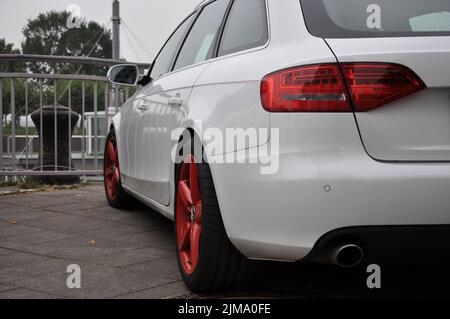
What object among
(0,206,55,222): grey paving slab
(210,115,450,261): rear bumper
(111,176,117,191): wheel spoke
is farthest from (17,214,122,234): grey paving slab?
(210,115,450,261): rear bumper

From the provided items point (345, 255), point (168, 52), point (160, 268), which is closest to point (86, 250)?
point (160, 268)

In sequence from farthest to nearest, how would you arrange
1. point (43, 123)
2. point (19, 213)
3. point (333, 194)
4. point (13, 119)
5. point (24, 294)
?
point (43, 123) → point (13, 119) → point (19, 213) → point (24, 294) → point (333, 194)

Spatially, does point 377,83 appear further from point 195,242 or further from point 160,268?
point 160,268

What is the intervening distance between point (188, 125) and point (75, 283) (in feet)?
3.26

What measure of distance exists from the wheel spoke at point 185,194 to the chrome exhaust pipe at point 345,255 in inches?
37.7

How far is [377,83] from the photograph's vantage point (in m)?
2.55

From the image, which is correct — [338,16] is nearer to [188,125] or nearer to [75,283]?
[188,125]

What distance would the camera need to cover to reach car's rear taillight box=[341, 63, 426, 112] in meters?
2.53

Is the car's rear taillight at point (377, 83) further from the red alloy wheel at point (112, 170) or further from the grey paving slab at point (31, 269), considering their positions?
the red alloy wheel at point (112, 170)

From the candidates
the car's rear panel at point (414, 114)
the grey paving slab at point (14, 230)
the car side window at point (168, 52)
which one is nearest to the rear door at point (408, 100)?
the car's rear panel at point (414, 114)

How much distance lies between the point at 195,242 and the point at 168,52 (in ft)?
7.03

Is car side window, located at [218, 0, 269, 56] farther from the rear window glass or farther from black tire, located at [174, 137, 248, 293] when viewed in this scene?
black tire, located at [174, 137, 248, 293]

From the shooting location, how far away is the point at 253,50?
9.75 ft

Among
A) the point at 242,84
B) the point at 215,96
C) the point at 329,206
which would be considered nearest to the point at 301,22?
the point at 242,84
